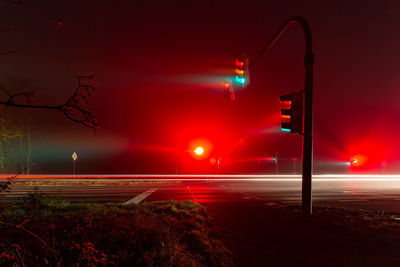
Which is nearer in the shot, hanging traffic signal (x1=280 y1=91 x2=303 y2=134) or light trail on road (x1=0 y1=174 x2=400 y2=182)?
hanging traffic signal (x1=280 y1=91 x2=303 y2=134)

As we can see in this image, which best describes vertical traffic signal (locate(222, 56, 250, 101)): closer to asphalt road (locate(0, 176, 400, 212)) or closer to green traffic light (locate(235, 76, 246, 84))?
green traffic light (locate(235, 76, 246, 84))

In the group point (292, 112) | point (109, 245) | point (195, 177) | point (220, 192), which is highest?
point (292, 112)

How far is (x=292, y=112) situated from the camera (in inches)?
340

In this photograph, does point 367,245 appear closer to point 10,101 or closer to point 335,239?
point 335,239

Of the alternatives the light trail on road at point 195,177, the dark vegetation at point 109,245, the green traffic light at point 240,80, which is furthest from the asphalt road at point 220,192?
the green traffic light at point 240,80

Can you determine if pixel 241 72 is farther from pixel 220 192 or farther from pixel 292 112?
pixel 220 192

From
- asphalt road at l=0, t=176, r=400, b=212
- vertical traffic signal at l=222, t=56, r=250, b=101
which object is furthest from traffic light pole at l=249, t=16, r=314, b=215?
asphalt road at l=0, t=176, r=400, b=212

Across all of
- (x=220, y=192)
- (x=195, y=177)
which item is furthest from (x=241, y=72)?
(x=195, y=177)

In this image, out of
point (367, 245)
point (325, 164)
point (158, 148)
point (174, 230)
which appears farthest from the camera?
point (158, 148)

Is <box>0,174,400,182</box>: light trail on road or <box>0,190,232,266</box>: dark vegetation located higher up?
<box>0,190,232,266</box>: dark vegetation

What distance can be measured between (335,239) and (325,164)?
5006cm

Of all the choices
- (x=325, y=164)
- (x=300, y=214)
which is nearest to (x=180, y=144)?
(x=325, y=164)

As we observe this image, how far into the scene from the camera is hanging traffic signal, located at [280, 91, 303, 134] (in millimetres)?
8445

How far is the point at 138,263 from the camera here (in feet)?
13.4
